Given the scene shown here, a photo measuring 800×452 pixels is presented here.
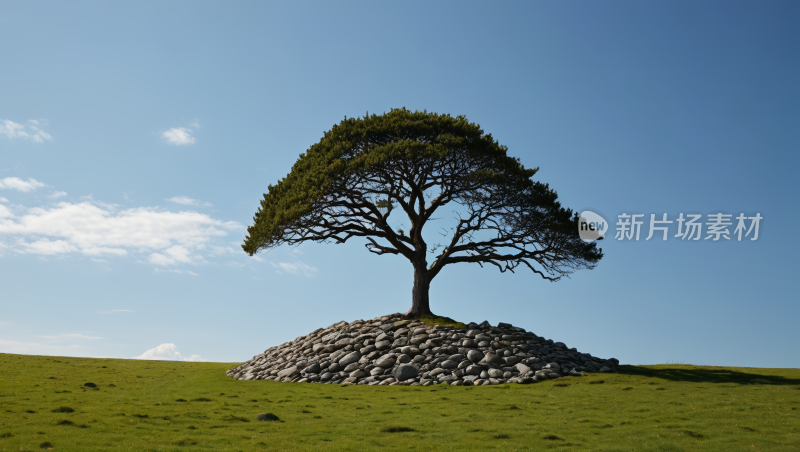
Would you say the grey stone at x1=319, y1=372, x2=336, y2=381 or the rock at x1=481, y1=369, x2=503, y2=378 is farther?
the grey stone at x1=319, y1=372, x2=336, y2=381


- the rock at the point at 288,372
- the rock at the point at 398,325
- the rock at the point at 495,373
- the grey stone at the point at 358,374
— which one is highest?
the rock at the point at 398,325

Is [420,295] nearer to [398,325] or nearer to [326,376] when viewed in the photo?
[398,325]

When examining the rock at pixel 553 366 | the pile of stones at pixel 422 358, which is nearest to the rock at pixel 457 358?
the pile of stones at pixel 422 358

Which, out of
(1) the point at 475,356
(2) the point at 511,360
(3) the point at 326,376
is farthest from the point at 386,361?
(2) the point at 511,360

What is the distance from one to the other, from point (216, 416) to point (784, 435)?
15.3 m

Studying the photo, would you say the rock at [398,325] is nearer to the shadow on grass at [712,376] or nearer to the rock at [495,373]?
the rock at [495,373]

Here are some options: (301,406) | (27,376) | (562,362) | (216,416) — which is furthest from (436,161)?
(27,376)

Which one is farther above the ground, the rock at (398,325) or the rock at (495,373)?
the rock at (398,325)

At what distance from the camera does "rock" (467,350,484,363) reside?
24891mm

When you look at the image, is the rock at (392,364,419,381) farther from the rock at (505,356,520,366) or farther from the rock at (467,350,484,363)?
the rock at (505,356,520,366)

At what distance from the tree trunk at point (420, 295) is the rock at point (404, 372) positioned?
7641 mm

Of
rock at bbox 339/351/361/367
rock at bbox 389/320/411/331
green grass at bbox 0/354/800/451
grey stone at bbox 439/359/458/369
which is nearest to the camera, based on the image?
green grass at bbox 0/354/800/451

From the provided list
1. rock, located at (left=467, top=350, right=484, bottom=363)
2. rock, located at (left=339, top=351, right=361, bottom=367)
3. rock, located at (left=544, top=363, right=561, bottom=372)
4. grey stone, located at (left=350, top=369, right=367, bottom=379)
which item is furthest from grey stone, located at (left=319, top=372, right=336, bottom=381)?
rock, located at (left=544, top=363, right=561, bottom=372)

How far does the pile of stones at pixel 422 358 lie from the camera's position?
78.0ft
